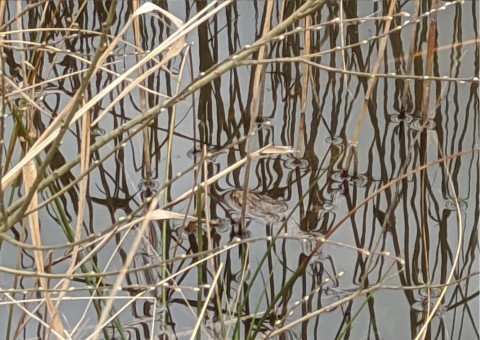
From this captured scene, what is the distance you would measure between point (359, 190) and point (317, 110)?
19cm

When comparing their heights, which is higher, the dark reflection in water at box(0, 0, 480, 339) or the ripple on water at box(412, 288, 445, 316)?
the dark reflection in water at box(0, 0, 480, 339)

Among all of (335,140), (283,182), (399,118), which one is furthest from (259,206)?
(399,118)

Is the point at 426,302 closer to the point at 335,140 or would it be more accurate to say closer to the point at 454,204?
the point at 454,204

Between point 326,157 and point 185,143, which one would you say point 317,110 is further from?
point 185,143

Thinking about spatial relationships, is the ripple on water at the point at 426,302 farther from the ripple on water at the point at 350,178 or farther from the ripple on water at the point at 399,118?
the ripple on water at the point at 399,118

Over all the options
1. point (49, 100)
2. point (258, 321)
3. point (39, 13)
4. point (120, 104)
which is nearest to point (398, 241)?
point (258, 321)

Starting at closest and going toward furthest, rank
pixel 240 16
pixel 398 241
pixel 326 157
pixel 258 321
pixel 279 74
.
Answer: pixel 258 321 → pixel 398 241 → pixel 326 157 → pixel 279 74 → pixel 240 16

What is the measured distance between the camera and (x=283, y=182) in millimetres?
1186

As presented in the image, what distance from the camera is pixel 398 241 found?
1.08 m

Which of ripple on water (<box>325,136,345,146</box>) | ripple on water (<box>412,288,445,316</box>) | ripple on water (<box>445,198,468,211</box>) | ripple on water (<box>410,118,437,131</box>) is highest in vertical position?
ripple on water (<box>410,118,437,131</box>)

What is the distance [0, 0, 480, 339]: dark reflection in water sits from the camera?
3.24 ft

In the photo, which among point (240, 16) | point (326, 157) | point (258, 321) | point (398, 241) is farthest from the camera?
point (240, 16)

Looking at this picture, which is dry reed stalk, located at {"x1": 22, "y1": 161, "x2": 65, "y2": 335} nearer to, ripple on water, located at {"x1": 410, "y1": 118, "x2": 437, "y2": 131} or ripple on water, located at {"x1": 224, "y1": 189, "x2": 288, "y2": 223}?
ripple on water, located at {"x1": 224, "y1": 189, "x2": 288, "y2": 223}

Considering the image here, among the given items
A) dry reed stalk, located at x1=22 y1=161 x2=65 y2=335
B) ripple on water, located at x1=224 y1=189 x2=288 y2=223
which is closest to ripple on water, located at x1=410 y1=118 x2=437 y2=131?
ripple on water, located at x1=224 y1=189 x2=288 y2=223
